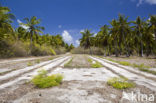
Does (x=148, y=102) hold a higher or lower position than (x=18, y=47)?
lower

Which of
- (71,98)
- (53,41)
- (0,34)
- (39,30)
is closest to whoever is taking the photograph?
(71,98)

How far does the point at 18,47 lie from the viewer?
16.2 m

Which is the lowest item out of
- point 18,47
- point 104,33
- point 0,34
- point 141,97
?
point 141,97

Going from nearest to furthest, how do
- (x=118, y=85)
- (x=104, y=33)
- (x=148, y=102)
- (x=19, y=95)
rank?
(x=148, y=102)
(x=19, y=95)
(x=118, y=85)
(x=104, y=33)

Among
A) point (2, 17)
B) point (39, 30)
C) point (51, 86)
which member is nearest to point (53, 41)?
point (39, 30)

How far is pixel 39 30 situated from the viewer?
24.2 m

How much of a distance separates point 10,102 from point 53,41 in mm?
42885

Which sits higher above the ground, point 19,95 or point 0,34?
point 0,34

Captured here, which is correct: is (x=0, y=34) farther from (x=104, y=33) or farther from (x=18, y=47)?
(x=104, y=33)

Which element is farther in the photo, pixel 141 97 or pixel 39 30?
pixel 39 30

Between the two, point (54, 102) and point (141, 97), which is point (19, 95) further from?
point (141, 97)

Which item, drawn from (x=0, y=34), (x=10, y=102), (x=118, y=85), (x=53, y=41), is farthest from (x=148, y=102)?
(x=53, y=41)

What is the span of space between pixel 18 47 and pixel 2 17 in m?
5.52

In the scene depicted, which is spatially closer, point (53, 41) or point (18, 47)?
point (18, 47)
